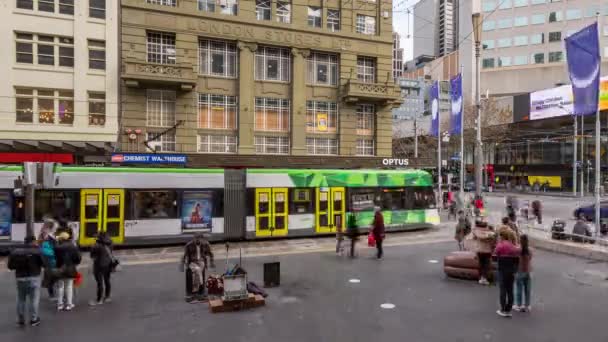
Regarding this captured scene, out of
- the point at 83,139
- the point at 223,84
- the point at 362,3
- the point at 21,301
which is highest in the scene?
the point at 362,3

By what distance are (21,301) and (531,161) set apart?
65412 mm

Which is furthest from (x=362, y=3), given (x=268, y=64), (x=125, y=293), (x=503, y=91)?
(x=503, y=91)

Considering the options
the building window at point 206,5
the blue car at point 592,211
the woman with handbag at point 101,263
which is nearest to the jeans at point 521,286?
the woman with handbag at point 101,263

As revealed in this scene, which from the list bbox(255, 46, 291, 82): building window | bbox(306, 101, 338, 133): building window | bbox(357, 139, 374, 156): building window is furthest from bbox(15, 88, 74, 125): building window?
bbox(357, 139, 374, 156): building window

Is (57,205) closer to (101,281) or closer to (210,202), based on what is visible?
(210,202)

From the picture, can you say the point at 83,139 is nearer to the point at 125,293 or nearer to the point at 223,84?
the point at 223,84

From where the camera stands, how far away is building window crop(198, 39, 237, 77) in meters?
26.5

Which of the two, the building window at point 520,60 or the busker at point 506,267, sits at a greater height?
the building window at point 520,60

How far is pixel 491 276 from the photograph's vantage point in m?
10.7

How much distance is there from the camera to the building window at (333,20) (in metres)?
29.5

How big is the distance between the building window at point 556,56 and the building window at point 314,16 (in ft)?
190

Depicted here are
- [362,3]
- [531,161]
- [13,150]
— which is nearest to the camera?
[13,150]

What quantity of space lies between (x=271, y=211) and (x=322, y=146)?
40.5ft

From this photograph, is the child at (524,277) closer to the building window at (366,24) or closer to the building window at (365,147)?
the building window at (365,147)
